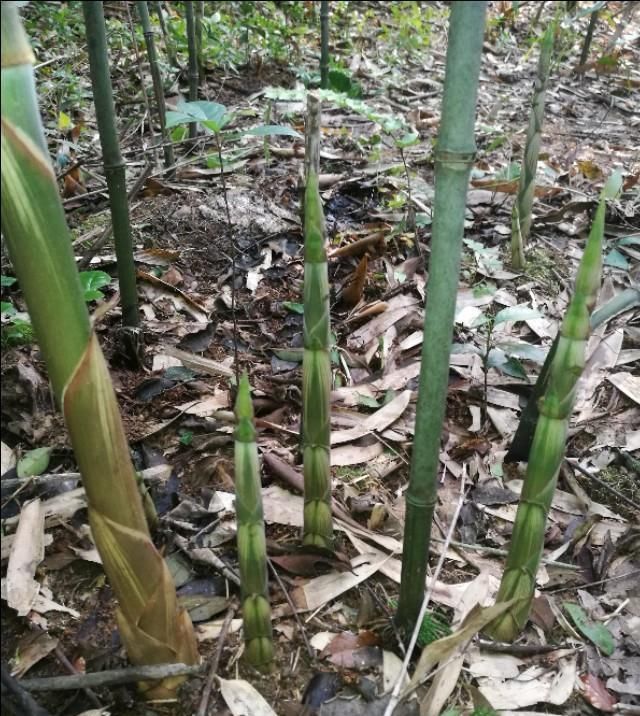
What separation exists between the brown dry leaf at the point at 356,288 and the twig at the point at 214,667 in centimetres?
103

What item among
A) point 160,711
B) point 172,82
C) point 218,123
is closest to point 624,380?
point 218,123

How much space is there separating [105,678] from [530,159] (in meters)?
1.66

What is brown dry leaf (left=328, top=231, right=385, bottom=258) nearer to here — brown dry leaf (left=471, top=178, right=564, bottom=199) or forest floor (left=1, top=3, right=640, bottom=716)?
forest floor (left=1, top=3, right=640, bottom=716)

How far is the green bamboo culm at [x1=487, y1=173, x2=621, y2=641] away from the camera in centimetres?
73

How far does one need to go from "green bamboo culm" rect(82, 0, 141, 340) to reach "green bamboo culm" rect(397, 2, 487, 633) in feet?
2.22

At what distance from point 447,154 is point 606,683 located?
80 centimetres

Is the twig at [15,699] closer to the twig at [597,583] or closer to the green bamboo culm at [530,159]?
the twig at [597,583]

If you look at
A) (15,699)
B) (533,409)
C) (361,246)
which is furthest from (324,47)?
(15,699)

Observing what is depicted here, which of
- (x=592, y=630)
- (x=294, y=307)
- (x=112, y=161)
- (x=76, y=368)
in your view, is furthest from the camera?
(x=294, y=307)

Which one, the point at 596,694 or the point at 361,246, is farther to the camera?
the point at 361,246

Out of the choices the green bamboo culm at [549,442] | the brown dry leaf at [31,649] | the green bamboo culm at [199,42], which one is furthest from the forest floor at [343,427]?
the green bamboo culm at [199,42]

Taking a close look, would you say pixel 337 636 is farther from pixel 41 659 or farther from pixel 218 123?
pixel 218 123

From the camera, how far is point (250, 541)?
828 mm

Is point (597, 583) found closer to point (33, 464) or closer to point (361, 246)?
point (33, 464)
